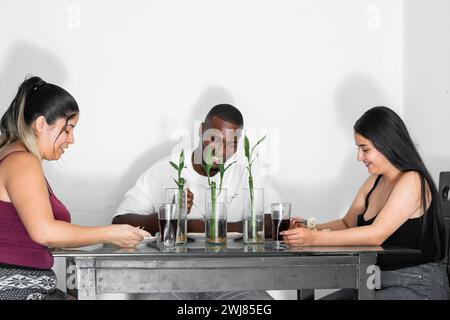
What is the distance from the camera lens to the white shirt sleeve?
2.91 metres

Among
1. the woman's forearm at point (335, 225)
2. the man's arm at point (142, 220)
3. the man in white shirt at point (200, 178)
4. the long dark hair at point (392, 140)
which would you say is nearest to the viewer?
the long dark hair at point (392, 140)

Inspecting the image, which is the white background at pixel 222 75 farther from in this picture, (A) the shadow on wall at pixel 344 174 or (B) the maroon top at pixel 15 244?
(B) the maroon top at pixel 15 244

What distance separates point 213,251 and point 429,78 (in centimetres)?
174

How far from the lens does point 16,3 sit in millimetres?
3209

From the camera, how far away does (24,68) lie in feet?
10.5

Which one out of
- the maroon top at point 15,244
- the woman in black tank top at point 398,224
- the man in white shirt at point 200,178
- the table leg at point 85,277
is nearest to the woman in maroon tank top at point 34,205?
the maroon top at point 15,244

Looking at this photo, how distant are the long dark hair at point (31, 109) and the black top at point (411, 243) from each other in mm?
1026

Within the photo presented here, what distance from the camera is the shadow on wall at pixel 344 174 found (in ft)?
11.0

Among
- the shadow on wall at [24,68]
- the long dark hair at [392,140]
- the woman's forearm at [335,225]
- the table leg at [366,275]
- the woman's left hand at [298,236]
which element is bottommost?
the table leg at [366,275]

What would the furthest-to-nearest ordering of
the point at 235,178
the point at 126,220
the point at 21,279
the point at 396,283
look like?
the point at 235,178
the point at 126,220
the point at 396,283
the point at 21,279

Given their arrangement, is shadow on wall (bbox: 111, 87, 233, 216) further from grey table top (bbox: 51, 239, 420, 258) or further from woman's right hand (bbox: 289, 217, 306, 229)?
grey table top (bbox: 51, 239, 420, 258)

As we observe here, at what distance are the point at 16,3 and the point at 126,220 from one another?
4.09 ft

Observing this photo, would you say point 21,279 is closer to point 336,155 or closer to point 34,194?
point 34,194

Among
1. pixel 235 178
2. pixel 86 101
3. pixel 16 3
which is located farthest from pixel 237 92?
pixel 16 3
